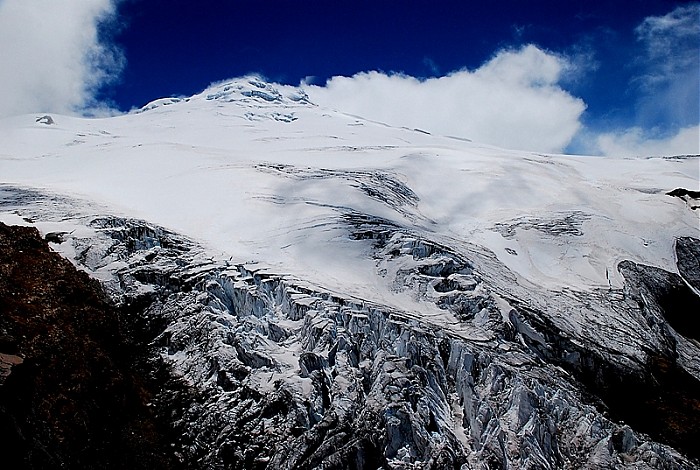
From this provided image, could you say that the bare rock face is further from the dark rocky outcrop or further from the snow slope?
the snow slope

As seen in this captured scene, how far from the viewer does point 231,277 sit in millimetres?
23938

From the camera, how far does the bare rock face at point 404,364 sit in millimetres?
17625

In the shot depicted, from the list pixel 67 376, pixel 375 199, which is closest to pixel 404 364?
pixel 67 376

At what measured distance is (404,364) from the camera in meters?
19.8

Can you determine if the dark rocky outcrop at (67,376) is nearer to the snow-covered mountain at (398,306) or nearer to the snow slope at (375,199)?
the snow-covered mountain at (398,306)

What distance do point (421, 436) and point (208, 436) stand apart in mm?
7316

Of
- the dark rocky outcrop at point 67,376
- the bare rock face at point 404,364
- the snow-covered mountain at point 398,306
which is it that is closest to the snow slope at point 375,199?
the snow-covered mountain at point 398,306

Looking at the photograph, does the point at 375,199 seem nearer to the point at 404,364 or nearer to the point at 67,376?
the point at 404,364

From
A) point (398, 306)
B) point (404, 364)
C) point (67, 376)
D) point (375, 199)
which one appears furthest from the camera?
point (375, 199)

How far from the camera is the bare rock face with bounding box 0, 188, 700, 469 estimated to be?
57.8 feet

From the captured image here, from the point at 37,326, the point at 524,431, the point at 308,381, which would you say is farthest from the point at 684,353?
the point at 37,326

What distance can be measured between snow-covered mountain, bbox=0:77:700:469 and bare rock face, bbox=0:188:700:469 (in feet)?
0.26

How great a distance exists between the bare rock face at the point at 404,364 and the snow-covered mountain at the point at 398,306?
8cm

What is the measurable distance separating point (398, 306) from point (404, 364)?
3627 millimetres
